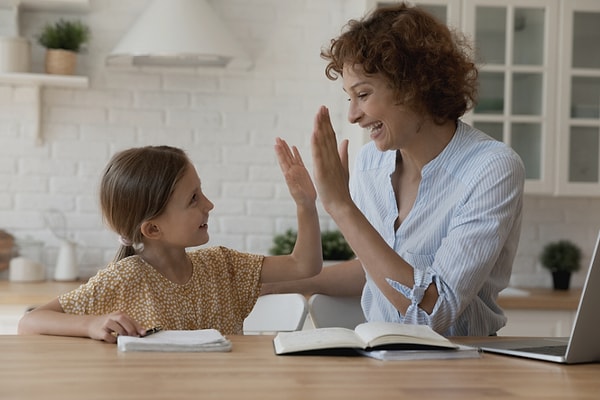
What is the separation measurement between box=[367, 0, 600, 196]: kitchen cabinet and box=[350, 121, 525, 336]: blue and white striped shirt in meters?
1.55

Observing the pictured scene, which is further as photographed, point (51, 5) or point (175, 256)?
point (51, 5)

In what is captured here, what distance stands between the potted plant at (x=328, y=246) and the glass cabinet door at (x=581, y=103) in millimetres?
974

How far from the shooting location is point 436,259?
2184 mm

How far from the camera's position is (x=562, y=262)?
428 cm

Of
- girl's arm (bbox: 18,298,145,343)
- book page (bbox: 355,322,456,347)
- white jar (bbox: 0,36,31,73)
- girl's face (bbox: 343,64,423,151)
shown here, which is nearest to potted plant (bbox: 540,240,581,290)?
girl's face (bbox: 343,64,423,151)

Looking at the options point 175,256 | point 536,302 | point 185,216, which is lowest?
point 536,302

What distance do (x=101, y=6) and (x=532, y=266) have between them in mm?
2325

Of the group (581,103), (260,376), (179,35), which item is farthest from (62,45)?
(260,376)

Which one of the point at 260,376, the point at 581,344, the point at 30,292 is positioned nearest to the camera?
the point at 260,376

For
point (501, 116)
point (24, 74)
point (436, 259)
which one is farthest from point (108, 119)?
point (436, 259)

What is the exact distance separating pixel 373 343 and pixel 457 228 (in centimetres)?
53

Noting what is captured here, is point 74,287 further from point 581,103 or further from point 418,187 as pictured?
point 581,103

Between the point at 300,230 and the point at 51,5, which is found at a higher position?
the point at 51,5

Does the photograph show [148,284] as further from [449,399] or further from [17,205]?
[17,205]
